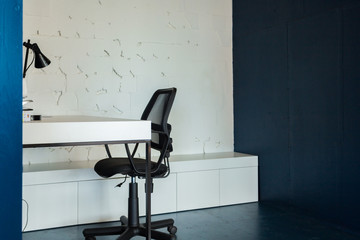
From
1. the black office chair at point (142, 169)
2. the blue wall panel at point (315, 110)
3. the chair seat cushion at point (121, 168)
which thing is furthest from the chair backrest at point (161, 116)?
the blue wall panel at point (315, 110)

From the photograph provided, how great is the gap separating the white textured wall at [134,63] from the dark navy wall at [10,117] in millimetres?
2757

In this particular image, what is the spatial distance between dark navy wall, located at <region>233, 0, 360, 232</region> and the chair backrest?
138 cm

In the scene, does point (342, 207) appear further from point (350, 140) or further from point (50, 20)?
point (50, 20)

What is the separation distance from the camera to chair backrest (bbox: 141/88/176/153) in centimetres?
256

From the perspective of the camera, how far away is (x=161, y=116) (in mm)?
2619

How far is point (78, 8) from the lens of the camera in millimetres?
3676

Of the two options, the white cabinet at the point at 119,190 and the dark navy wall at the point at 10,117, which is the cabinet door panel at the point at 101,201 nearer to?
the white cabinet at the point at 119,190

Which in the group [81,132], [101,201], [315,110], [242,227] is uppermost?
[315,110]

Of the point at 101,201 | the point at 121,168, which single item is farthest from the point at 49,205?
the point at 121,168

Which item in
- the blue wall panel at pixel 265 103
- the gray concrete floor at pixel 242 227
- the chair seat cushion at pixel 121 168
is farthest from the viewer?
the blue wall panel at pixel 265 103

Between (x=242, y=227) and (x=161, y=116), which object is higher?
(x=161, y=116)

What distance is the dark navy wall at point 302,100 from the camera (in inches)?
119

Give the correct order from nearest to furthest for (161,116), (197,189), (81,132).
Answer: (81,132)
(161,116)
(197,189)

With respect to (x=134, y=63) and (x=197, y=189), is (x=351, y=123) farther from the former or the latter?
(x=134, y=63)
